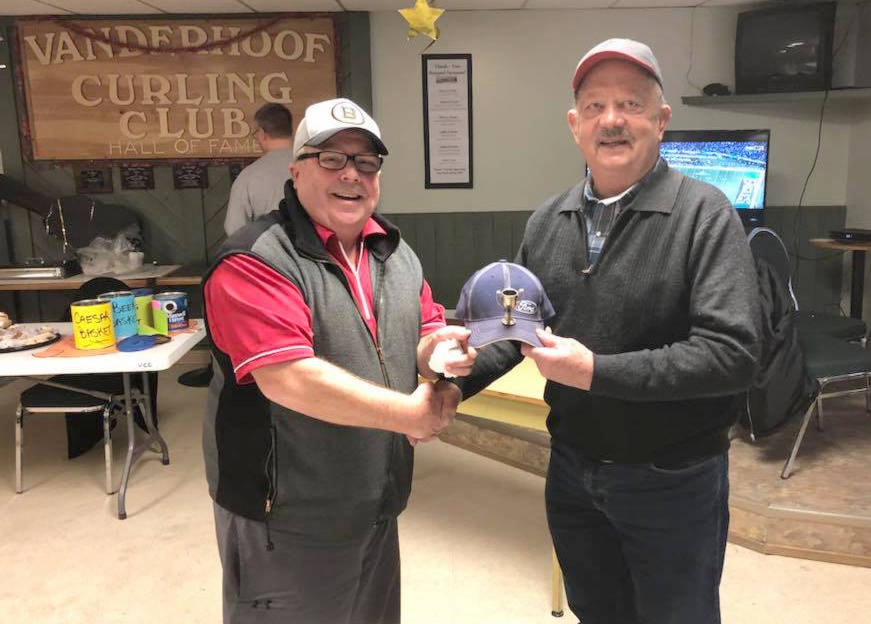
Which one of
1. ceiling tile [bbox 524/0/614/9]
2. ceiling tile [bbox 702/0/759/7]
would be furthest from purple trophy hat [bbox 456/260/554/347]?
ceiling tile [bbox 702/0/759/7]

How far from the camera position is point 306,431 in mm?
1288

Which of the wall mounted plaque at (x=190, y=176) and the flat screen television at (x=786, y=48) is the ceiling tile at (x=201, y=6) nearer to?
the wall mounted plaque at (x=190, y=176)

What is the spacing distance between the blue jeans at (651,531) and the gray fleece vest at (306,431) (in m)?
0.43

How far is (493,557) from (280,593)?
138cm

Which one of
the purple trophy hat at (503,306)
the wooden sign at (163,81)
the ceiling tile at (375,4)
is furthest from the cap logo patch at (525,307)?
the wooden sign at (163,81)

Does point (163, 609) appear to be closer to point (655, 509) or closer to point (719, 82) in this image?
point (655, 509)

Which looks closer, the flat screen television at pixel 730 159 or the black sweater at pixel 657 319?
the black sweater at pixel 657 319

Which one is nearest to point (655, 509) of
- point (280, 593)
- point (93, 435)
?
point (280, 593)

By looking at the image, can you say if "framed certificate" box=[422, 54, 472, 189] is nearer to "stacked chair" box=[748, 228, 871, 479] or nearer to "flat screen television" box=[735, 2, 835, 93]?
"flat screen television" box=[735, 2, 835, 93]

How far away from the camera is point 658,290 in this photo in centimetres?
126

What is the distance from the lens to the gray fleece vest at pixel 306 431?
4.14 feet

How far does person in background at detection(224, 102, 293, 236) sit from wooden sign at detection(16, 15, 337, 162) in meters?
1.20

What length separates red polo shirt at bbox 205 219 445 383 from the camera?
117 centimetres

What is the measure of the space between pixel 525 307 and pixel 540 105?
3.89 m
